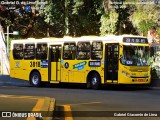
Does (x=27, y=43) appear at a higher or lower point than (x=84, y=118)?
higher

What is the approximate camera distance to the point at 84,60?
2631cm

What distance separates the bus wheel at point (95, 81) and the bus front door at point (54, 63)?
8.42 feet

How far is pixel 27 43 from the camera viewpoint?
2934cm

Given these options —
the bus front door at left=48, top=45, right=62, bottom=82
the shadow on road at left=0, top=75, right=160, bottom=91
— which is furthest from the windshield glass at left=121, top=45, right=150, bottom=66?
the bus front door at left=48, top=45, right=62, bottom=82

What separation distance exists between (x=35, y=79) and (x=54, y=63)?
1.90 m

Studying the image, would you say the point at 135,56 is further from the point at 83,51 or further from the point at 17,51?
the point at 17,51

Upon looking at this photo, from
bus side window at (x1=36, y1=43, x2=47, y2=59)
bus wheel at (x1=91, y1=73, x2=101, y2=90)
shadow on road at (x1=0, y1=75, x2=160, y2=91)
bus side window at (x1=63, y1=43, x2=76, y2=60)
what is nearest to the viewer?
bus wheel at (x1=91, y1=73, x2=101, y2=90)

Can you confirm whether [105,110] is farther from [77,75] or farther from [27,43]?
[27,43]

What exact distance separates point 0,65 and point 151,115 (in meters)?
25.5

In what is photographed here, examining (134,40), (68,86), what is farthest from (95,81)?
(68,86)

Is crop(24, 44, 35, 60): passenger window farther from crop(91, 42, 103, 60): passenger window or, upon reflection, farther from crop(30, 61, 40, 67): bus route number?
crop(91, 42, 103, 60): passenger window

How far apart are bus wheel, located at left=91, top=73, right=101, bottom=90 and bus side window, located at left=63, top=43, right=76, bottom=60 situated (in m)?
1.87

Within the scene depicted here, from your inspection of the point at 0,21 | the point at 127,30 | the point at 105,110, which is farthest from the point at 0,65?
the point at 105,110

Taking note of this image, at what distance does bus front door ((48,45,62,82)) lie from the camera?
2772 cm
